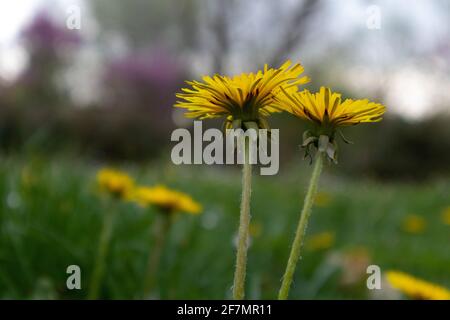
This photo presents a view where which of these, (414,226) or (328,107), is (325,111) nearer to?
(328,107)

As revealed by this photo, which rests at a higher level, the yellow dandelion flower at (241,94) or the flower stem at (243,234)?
the yellow dandelion flower at (241,94)

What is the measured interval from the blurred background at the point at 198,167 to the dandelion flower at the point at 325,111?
0.79m

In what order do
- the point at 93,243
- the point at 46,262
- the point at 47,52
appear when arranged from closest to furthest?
the point at 46,262
the point at 93,243
the point at 47,52

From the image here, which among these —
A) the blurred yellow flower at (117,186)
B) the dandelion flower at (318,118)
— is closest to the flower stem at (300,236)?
the dandelion flower at (318,118)

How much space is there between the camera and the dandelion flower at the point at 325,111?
589 mm

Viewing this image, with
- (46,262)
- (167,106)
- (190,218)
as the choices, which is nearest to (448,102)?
(167,106)

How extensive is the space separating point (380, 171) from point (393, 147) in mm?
612

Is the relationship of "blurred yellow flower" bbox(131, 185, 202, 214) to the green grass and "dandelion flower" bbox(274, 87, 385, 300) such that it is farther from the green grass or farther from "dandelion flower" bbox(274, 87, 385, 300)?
"dandelion flower" bbox(274, 87, 385, 300)

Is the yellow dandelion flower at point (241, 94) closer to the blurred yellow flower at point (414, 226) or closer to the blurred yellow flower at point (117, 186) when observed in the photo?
the blurred yellow flower at point (117, 186)

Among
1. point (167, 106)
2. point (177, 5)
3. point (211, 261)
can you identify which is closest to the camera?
point (211, 261)
